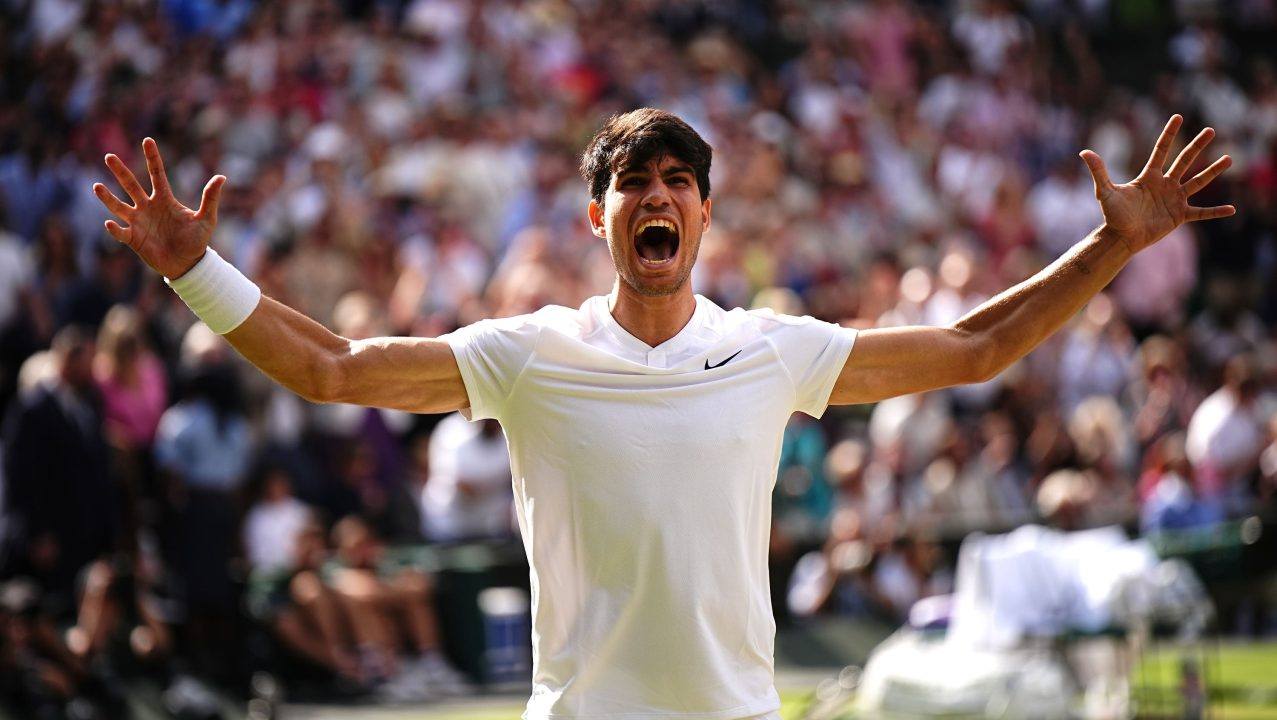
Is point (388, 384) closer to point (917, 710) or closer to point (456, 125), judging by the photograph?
point (917, 710)

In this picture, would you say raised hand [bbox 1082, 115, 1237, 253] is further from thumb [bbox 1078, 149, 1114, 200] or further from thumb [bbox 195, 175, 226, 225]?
thumb [bbox 195, 175, 226, 225]

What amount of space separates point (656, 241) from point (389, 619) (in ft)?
21.9

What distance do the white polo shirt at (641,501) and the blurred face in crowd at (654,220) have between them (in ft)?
0.44

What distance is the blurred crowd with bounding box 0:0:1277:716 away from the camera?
925cm

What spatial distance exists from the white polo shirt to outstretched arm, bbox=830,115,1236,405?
130 mm

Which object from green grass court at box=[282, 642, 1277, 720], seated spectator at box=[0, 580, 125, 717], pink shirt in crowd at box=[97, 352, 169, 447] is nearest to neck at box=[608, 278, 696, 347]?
green grass court at box=[282, 642, 1277, 720]

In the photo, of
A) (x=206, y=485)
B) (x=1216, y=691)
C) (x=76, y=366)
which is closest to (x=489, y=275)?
(x=206, y=485)

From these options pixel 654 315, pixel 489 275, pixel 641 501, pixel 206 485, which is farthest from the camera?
pixel 489 275

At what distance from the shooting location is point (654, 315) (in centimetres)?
370

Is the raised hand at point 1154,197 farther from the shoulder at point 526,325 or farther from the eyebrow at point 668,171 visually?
the shoulder at point 526,325

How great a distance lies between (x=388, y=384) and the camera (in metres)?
3.51

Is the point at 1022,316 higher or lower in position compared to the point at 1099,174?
lower

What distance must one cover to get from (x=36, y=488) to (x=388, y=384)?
5.63m

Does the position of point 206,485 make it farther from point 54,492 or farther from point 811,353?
point 811,353
